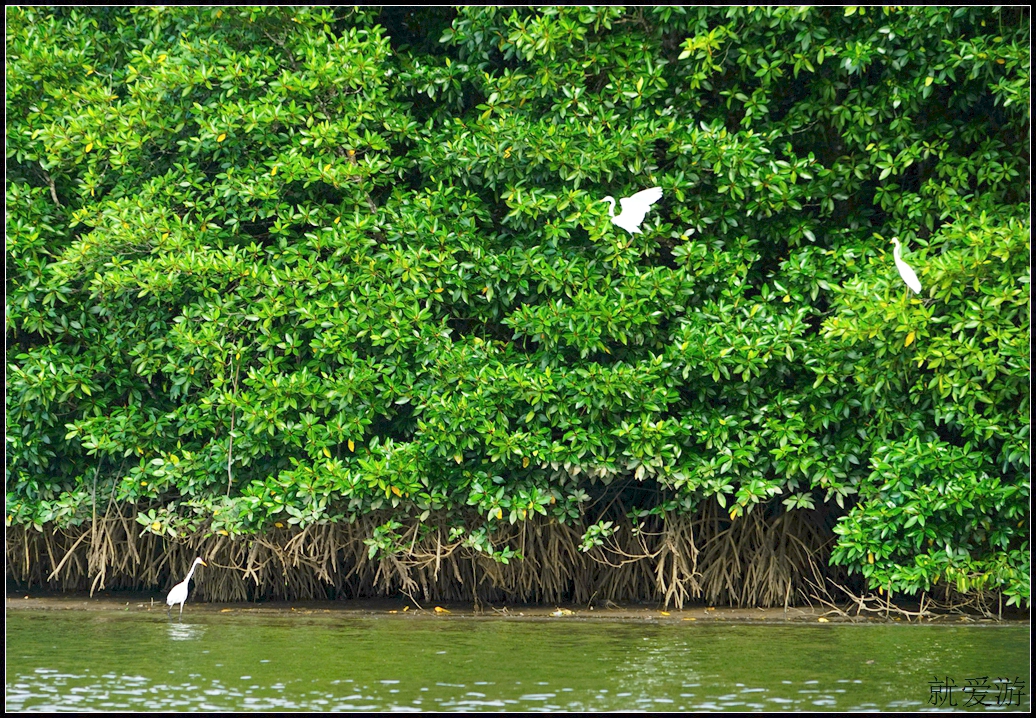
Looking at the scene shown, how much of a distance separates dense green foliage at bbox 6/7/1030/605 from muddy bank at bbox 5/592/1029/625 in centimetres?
62

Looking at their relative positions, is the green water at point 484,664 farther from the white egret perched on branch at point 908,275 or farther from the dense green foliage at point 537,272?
the white egret perched on branch at point 908,275

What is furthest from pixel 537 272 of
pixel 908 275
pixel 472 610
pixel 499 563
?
pixel 472 610

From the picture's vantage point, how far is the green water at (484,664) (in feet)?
22.6

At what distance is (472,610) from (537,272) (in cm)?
284

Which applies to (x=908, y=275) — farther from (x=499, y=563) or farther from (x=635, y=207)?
(x=499, y=563)

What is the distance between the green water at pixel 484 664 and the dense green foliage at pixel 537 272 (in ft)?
2.52

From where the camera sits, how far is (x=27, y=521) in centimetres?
1090

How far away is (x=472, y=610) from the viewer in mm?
10672

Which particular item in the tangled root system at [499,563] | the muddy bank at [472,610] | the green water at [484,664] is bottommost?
the green water at [484,664]

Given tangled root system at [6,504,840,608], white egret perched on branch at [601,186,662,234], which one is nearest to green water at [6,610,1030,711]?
tangled root system at [6,504,840,608]

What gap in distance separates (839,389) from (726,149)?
1.92m

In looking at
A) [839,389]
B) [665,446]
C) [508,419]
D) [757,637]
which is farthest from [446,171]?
[757,637]

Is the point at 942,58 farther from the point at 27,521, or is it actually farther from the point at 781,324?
the point at 27,521

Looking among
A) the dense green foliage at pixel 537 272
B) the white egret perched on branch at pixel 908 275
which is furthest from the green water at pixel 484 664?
the white egret perched on branch at pixel 908 275
